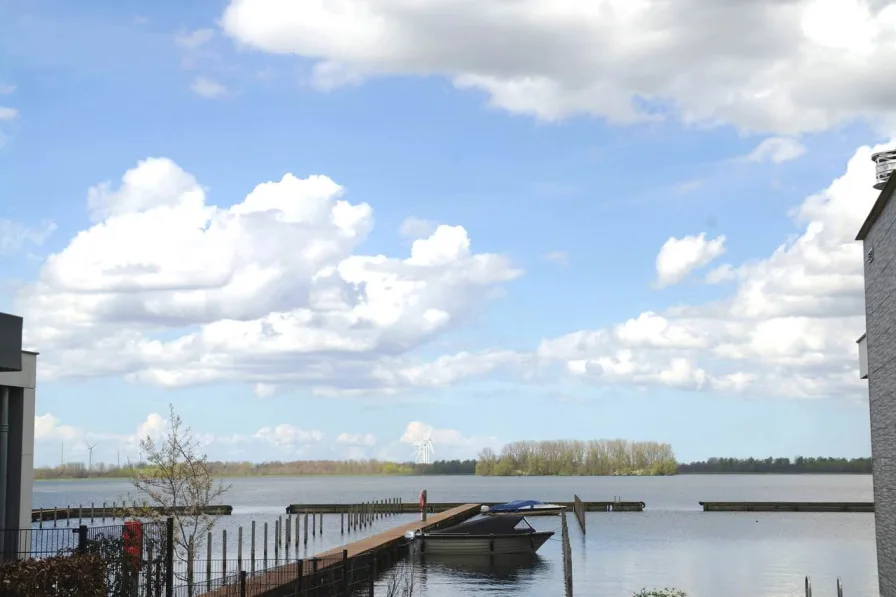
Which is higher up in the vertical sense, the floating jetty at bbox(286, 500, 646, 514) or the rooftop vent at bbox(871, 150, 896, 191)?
the rooftop vent at bbox(871, 150, 896, 191)

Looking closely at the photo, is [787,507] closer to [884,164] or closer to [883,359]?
[884,164]

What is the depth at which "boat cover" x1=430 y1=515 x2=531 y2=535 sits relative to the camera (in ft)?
206

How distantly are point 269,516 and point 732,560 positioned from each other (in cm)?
6938

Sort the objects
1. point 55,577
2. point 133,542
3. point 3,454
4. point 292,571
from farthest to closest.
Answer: point 292,571 < point 3,454 < point 133,542 < point 55,577

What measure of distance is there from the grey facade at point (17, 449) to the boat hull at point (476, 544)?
105ft

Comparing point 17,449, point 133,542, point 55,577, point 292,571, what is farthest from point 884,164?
point 17,449

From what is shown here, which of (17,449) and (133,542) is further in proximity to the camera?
(17,449)

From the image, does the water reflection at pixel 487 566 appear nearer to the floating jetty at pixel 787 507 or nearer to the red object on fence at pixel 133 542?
the red object on fence at pixel 133 542

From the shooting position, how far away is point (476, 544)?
6119cm

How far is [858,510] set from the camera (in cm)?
11706

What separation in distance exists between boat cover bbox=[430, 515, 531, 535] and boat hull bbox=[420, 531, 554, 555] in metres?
0.66

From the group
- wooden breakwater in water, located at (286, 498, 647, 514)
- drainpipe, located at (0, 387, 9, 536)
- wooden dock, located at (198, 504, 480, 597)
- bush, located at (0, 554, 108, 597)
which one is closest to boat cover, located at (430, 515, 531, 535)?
wooden dock, located at (198, 504, 480, 597)

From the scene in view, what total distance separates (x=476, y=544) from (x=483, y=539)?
2.09 ft

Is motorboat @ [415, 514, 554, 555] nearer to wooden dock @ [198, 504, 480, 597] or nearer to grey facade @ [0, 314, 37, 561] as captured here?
wooden dock @ [198, 504, 480, 597]
